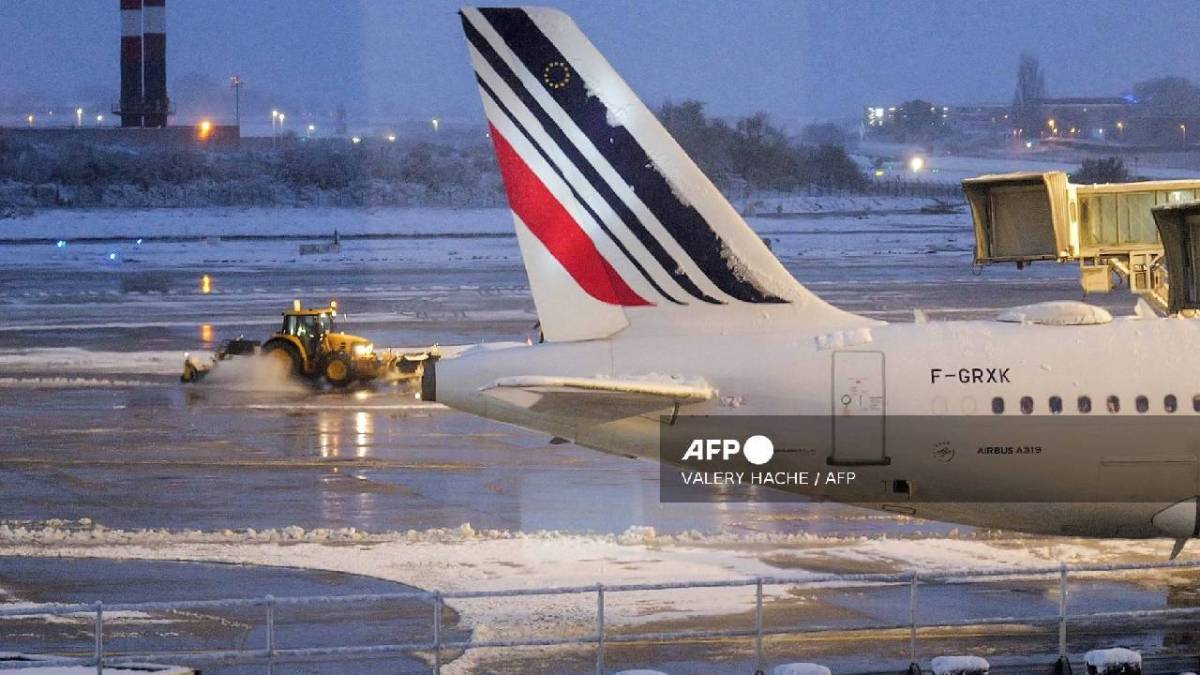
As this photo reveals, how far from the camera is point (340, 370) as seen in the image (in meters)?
52.4

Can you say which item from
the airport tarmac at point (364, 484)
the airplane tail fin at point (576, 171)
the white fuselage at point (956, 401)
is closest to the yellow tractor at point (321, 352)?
the airport tarmac at point (364, 484)

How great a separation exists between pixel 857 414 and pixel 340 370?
97.6ft

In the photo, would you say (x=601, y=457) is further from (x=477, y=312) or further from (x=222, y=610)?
(x=477, y=312)

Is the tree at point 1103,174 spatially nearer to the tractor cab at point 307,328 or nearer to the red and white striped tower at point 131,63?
the tractor cab at point 307,328

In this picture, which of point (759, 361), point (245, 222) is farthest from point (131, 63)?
point (759, 361)

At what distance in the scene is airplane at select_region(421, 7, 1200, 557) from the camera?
80.8ft

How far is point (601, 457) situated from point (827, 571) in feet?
41.2

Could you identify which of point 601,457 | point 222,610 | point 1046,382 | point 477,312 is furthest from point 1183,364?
point 477,312

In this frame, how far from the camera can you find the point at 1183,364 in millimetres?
25062

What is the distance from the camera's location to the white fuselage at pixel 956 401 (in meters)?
24.6

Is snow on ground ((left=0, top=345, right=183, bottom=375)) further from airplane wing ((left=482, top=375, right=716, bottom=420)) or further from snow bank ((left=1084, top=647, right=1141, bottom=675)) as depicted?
snow bank ((left=1084, top=647, right=1141, bottom=675))

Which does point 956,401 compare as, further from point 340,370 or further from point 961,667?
point 340,370

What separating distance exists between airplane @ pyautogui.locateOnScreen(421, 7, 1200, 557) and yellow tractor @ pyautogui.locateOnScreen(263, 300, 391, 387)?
2754 centimetres

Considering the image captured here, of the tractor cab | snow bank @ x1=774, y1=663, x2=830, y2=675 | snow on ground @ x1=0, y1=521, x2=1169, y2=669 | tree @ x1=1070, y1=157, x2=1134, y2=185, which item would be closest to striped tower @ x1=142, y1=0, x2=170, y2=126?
tree @ x1=1070, y1=157, x2=1134, y2=185
